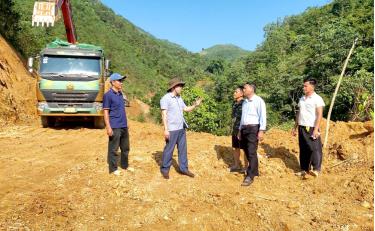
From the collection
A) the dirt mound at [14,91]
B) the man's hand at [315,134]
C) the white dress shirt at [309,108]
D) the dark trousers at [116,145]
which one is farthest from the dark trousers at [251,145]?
the dirt mound at [14,91]

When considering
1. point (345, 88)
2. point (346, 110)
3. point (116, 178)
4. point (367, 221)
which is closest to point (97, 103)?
point (116, 178)

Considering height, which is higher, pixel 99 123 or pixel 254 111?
pixel 254 111

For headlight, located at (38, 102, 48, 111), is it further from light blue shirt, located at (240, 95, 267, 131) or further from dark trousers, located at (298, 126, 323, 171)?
dark trousers, located at (298, 126, 323, 171)

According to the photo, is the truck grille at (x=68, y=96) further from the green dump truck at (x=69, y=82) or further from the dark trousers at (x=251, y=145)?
the dark trousers at (x=251, y=145)

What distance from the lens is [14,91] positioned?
15.6 metres

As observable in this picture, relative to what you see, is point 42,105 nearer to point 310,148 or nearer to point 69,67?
point 69,67

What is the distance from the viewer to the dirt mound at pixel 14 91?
13.9 m

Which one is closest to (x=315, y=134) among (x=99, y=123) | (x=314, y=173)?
(x=314, y=173)

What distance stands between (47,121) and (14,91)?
3.86 meters

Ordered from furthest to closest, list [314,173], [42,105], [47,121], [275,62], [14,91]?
1. [275,62]
2. [14,91]
3. [47,121]
4. [42,105]
5. [314,173]

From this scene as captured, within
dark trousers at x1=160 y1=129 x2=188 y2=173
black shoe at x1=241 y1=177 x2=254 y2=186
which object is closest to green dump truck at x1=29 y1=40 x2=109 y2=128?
dark trousers at x1=160 y1=129 x2=188 y2=173

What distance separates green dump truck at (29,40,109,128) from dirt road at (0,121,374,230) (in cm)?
300

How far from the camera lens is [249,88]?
6.22 meters

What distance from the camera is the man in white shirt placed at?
20.5 feet
